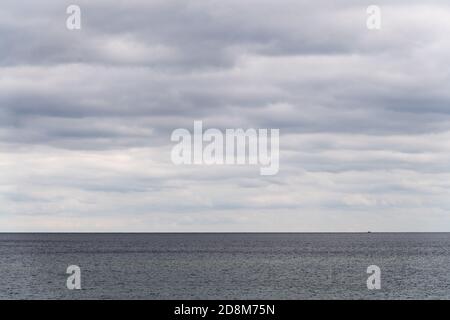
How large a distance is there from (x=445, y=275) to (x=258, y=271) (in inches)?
→ 1421

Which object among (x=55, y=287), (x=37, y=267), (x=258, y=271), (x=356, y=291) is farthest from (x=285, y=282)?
(x=37, y=267)

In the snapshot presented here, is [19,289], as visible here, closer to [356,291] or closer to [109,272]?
[109,272]

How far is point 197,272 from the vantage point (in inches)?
5335
